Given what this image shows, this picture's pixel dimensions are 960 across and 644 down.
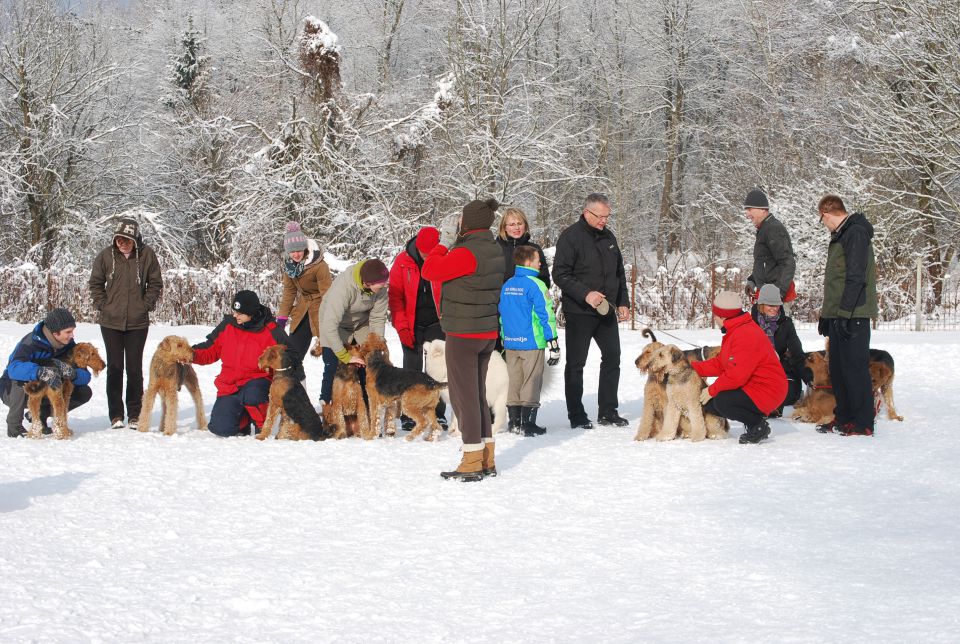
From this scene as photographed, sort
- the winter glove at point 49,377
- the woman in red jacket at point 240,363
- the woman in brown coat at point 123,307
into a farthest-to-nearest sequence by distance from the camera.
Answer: the woman in brown coat at point 123,307
the woman in red jacket at point 240,363
the winter glove at point 49,377

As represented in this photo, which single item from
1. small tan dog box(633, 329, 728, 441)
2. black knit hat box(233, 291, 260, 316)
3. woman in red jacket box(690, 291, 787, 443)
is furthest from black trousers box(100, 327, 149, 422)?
woman in red jacket box(690, 291, 787, 443)

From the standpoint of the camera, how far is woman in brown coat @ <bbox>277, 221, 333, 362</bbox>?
8820 mm

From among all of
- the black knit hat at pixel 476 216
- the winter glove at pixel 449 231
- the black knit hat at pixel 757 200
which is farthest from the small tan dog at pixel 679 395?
the black knit hat at pixel 476 216

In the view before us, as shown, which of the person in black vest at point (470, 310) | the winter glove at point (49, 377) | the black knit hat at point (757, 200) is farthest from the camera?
the black knit hat at point (757, 200)

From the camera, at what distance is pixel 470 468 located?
20.2 feet

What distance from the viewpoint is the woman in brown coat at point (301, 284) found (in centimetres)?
882

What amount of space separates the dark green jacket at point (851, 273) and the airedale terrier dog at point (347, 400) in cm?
429

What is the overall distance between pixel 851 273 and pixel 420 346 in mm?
3943

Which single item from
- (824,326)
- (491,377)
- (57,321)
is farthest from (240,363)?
(824,326)

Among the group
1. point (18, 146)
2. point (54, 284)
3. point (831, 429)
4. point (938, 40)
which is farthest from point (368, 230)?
point (831, 429)

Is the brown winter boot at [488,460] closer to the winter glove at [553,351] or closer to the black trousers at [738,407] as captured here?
the winter glove at [553,351]

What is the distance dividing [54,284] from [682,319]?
12.8 meters

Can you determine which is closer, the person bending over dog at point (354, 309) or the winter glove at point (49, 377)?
the winter glove at point (49, 377)

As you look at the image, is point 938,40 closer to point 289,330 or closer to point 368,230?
point 368,230
